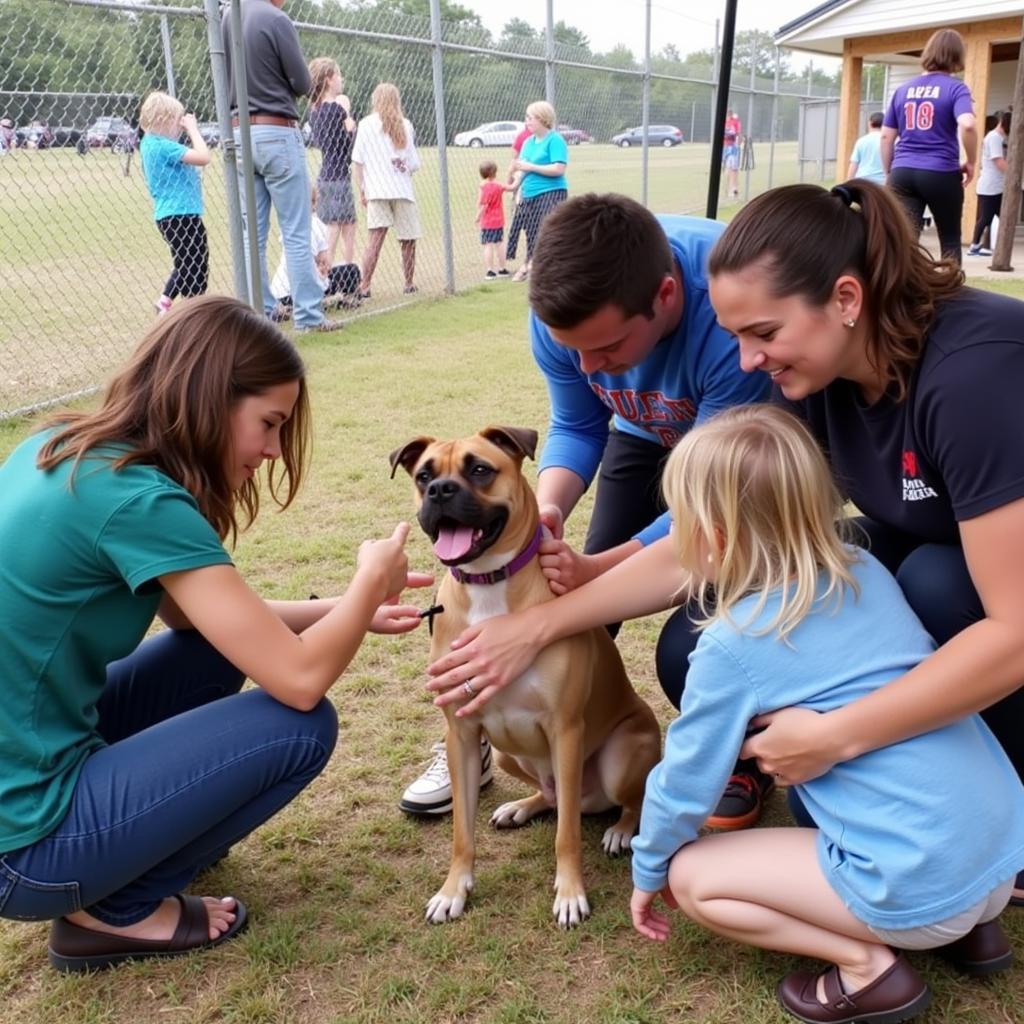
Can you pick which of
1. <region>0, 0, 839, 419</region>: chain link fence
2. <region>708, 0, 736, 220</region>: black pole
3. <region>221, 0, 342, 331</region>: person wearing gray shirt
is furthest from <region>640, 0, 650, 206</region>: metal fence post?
<region>708, 0, 736, 220</region>: black pole

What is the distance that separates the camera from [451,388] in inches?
307

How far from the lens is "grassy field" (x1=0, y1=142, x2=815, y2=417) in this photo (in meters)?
8.38

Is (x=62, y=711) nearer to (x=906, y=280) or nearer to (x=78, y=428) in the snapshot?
(x=78, y=428)

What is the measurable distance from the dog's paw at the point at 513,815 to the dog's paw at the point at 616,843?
265mm

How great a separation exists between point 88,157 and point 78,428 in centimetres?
741

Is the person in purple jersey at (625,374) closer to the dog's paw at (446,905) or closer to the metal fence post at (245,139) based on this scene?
the dog's paw at (446,905)

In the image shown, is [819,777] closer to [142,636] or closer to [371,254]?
[142,636]

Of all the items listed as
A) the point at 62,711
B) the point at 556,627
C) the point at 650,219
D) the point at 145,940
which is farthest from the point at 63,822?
the point at 650,219

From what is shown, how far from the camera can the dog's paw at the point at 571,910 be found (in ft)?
8.95

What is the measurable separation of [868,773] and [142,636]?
1.66 meters

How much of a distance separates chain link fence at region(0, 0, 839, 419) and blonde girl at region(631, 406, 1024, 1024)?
Result: 5.77 meters

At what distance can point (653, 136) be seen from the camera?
2053 centimetres

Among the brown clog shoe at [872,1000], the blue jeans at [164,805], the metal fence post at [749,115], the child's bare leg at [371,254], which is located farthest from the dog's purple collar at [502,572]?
the metal fence post at [749,115]

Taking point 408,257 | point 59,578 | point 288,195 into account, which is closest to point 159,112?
point 288,195
